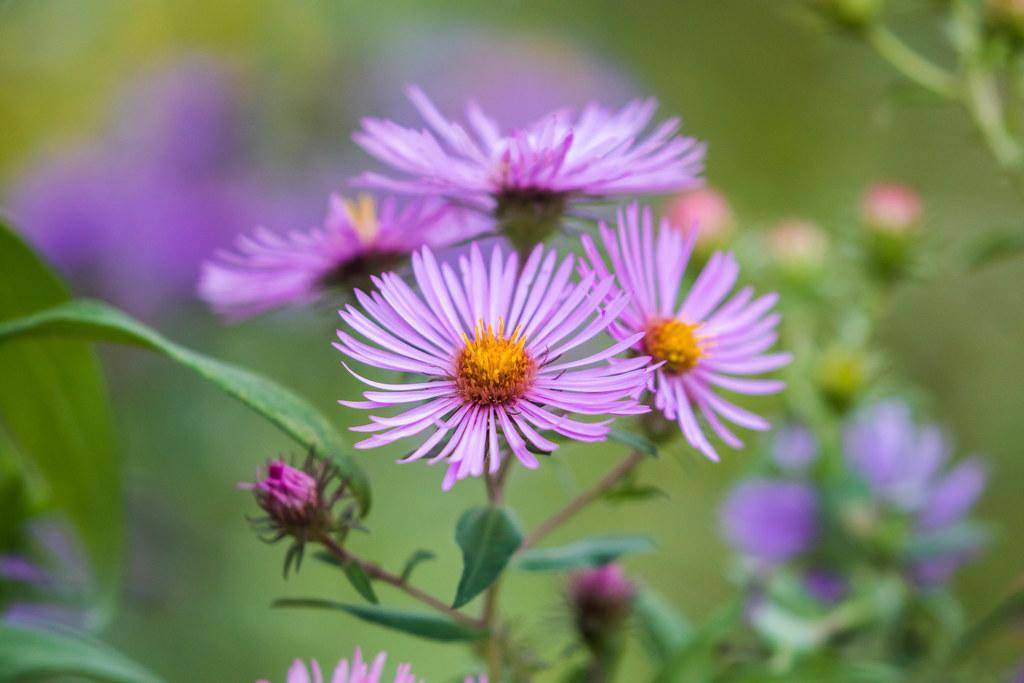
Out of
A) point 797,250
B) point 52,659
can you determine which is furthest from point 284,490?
point 797,250

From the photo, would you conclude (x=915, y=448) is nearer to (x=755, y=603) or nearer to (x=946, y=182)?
(x=755, y=603)

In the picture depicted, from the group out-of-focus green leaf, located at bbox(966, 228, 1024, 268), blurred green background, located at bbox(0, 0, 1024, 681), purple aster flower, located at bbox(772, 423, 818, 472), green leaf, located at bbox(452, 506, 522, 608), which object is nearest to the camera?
green leaf, located at bbox(452, 506, 522, 608)

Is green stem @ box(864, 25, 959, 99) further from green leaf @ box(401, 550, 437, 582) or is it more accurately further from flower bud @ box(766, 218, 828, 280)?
green leaf @ box(401, 550, 437, 582)

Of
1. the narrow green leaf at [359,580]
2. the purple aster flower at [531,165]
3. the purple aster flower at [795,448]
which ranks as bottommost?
the narrow green leaf at [359,580]

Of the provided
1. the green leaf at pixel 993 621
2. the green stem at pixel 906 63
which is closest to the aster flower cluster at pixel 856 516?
the green leaf at pixel 993 621

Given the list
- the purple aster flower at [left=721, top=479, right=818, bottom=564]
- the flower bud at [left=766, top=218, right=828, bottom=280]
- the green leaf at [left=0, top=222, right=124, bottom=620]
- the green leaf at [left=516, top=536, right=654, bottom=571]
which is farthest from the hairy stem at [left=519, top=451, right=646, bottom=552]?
the flower bud at [left=766, top=218, right=828, bottom=280]

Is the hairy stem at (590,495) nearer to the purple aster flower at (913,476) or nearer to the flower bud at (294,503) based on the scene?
the flower bud at (294,503)

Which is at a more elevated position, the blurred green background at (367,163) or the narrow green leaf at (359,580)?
the blurred green background at (367,163)
